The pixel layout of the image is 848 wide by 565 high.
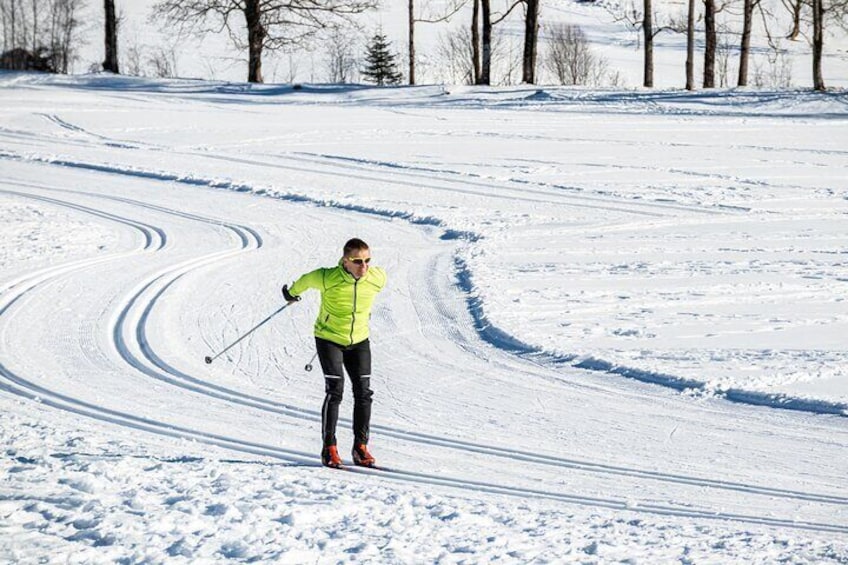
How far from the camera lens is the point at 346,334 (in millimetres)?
7656

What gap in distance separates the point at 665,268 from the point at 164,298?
654 cm

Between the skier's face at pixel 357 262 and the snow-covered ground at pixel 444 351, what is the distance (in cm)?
144

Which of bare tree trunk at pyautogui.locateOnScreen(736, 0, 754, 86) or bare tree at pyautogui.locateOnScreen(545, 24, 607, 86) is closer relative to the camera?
bare tree trunk at pyautogui.locateOnScreen(736, 0, 754, 86)

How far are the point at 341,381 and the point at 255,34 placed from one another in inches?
1312

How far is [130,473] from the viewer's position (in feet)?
23.3

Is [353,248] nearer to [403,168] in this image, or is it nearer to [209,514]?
[209,514]

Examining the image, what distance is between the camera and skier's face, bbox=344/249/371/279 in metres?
7.48

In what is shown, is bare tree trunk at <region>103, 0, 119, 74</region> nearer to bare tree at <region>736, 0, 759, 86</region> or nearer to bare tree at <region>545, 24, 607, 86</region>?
bare tree at <region>545, 24, 607, 86</region>

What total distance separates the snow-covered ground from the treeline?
1265 centimetres

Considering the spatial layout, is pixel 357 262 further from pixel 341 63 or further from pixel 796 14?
pixel 341 63

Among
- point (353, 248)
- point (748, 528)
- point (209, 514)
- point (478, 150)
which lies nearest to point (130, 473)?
point (209, 514)

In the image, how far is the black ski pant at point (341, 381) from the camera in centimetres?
770

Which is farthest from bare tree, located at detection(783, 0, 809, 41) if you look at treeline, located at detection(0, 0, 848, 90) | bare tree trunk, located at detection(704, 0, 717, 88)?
bare tree trunk, located at detection(704, 0, 717, 88)

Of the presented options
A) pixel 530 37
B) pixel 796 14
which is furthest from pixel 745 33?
pixel 796 14
